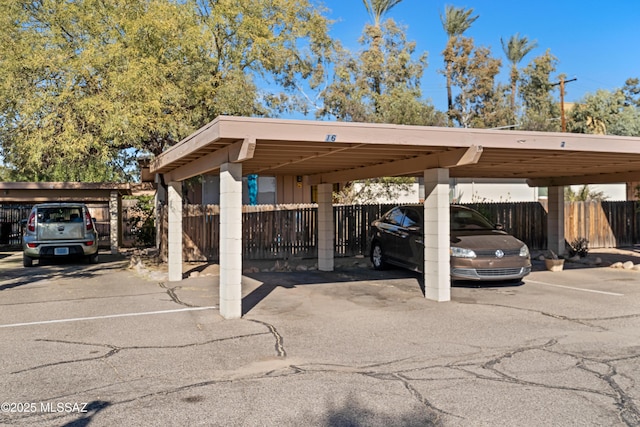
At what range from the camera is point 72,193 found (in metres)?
18.5

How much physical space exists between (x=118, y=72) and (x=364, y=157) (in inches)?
244

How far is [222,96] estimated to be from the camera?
13.5 metres

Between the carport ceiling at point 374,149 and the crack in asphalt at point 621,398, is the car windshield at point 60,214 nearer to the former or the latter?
the carport ceiling at point 374,149

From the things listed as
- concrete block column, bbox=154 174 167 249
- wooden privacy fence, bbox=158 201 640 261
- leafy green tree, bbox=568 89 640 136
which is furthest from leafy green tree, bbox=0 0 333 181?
leafy green tree, bbox=568 89 640 136

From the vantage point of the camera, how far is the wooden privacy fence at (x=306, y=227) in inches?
615

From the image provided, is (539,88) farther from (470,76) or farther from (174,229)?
(174,229)

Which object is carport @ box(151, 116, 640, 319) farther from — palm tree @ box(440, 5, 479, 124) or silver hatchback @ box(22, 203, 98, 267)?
palm tree @ box(440, 5, 479, 124)

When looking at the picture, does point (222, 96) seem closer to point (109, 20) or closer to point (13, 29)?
point (109, 20)

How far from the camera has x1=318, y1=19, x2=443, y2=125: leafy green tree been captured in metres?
27.4

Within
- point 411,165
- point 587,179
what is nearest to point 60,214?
point 411,165

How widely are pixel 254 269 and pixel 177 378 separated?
8.59m

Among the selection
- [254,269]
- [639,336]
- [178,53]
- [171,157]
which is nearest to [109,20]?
[178,53]

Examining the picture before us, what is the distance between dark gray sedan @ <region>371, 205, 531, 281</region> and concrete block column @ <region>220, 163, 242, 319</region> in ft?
14.8

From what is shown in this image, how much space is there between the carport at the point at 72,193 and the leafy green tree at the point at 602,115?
27991mm
